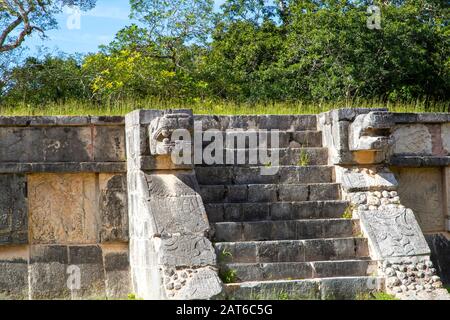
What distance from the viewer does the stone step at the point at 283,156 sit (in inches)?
360

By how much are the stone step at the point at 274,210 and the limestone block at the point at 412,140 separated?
1.30 m

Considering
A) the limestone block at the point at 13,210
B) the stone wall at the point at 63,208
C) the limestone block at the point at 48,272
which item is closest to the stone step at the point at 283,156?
the stone wall at the point at 63,208

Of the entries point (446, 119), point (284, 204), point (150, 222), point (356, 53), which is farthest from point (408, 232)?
point (356, 53)

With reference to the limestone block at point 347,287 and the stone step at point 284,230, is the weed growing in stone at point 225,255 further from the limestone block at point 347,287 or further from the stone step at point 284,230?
the limestone block at point 347,287

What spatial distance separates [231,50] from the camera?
18.2 meters

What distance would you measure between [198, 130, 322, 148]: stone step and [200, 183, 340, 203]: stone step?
69cm

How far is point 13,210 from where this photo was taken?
8586 millimetres

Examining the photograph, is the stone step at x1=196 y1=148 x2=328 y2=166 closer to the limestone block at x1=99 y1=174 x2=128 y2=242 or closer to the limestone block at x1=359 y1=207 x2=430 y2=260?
the limestone block at x1=359 y1=207 x2=430 y2=260

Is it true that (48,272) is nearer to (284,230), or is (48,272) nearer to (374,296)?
(284,230)

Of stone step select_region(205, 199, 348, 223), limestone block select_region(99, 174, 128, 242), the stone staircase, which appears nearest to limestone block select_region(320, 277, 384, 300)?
the stone staircase

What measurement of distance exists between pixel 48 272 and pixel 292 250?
2557mm

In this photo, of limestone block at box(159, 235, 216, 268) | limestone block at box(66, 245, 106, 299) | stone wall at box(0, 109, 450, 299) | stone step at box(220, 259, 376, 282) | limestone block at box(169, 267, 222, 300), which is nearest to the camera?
limestone block at box(169, 267, 222, 300)

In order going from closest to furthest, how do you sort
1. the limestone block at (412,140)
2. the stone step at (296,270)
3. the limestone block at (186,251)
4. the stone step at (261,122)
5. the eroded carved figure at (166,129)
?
the limestone block at (186,251) < the stone step at (296,270) < the eroded carved figure at (166,129) < the stone step at (261,122) < the limestone block at (412,140)

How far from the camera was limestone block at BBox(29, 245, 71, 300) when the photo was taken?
8.52 metres
